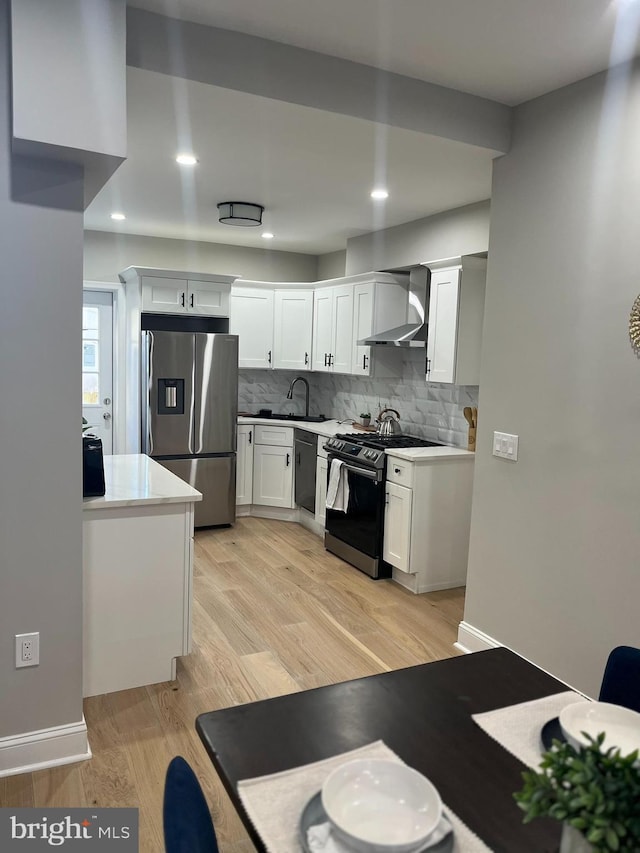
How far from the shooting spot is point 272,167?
11.8 feet

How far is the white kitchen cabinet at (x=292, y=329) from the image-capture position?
19.7ft

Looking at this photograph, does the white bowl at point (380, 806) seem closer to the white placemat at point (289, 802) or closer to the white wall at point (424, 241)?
the white placemat at point (289, 802)

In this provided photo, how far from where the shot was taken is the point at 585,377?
270cm

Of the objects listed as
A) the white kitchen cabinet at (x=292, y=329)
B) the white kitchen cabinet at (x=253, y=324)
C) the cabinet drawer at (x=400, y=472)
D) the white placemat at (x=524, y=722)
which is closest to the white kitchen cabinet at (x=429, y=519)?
the cabinet drawer at (x=400, y=472)

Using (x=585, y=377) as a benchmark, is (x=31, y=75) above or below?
above

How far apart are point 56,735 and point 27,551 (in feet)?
2.33

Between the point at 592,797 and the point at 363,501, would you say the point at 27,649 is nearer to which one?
the point at 592,797

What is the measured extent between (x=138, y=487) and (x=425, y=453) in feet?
6.50

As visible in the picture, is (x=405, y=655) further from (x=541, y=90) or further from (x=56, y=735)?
(x=541, y=90)

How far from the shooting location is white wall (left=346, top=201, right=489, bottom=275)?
4.20 m

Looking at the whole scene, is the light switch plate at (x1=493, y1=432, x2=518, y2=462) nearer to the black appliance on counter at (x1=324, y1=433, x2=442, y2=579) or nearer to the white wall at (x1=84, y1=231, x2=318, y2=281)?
the black appliance on counter at (x1=324, y1=433, x2=442, y2=579)

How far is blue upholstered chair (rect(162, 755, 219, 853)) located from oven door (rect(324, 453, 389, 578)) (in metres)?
3.34

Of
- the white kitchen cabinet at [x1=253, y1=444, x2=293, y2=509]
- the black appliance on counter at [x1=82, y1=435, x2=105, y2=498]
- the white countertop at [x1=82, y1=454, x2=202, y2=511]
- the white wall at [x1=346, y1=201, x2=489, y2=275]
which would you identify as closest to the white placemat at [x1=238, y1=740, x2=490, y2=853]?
the white countertop at [x1=82, y1=454, x2=202, y2=511]

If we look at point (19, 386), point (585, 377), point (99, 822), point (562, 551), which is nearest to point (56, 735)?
point (99, 822)
